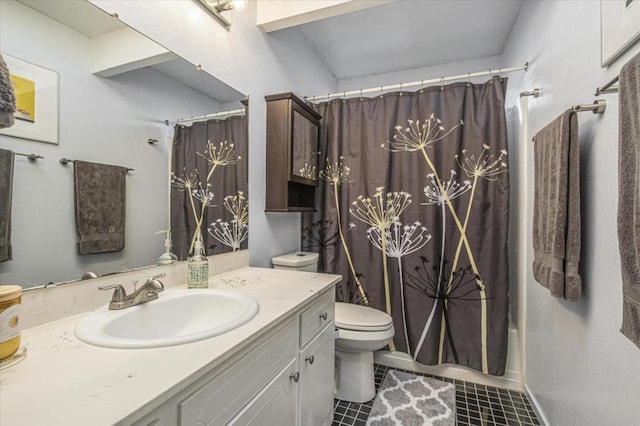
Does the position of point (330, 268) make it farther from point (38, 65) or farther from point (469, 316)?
point (38, 65)

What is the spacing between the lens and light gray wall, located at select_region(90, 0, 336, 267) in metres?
1.17

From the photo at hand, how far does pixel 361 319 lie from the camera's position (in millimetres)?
1721

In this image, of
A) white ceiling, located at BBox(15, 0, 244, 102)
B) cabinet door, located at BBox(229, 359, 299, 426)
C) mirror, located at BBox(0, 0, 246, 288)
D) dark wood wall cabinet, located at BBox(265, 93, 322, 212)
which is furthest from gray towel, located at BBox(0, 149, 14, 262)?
dark wood wall cabinet, located at BBox(265, 93, 322, 212)

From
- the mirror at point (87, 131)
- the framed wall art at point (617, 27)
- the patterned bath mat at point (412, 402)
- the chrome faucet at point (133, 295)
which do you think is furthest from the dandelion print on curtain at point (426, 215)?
the chrome faucet at point (133, 295)

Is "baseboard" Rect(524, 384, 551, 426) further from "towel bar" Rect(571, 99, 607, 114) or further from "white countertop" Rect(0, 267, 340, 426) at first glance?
"white countertop" Rect(0, 267, 340, 426)

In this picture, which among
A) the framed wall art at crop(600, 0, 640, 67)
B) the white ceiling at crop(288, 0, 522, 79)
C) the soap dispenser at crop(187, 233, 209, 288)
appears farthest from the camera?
the white ceiling at crop(288, 0, 522, 79)

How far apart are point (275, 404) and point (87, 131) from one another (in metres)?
1.06

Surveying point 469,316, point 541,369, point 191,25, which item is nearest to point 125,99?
point 191,25

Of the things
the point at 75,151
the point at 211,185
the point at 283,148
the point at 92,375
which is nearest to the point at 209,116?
the point at 211,185

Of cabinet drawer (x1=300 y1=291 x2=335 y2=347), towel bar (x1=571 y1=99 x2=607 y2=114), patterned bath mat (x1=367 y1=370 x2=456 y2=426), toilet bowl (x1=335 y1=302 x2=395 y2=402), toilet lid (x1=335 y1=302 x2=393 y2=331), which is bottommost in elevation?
patterned bath mat (x1=367 y1=370 x2=456 y2=426)

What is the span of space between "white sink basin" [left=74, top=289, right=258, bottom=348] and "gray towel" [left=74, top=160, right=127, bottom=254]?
8.6 inches

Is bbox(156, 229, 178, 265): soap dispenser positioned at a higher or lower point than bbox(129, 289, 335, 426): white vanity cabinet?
higher

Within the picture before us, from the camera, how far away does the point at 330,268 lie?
219cm

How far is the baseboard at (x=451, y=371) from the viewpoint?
185 centimetres
